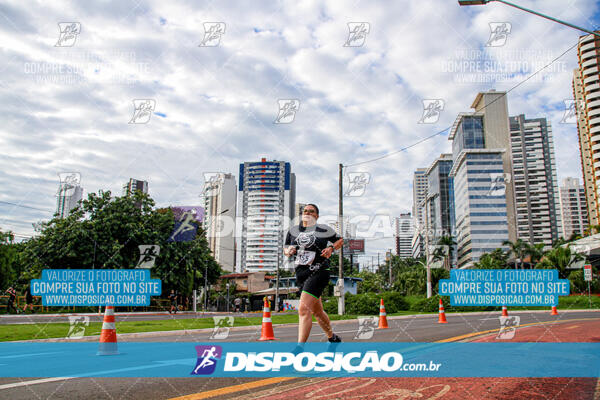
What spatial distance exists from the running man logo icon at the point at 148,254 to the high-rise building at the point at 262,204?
15011 centimetres

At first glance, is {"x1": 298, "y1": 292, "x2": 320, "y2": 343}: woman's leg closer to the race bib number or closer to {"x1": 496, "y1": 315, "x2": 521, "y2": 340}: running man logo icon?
the race bib number

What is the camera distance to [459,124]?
6791 inches

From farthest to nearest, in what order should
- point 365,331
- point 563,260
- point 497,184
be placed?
point 497,184 < point 563,260 < point 365,331

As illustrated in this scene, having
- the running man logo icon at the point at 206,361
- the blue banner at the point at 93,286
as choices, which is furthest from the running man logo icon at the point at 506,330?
the blue banner at the point at 93,286

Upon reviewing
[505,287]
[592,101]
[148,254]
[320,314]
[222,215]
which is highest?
[592,101]

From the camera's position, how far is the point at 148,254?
3322 centimetres

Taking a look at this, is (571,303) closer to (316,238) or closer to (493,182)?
(316,238)

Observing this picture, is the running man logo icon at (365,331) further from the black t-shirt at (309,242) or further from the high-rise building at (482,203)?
the high-rise building at (482,203)

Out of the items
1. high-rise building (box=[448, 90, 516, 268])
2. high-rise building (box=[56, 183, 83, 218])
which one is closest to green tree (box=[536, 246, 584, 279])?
high-rise building (box=[56, 183, 83, 218])

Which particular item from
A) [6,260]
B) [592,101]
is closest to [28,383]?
[6,260]

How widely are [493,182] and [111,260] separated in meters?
130

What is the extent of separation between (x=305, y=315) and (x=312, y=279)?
389 millimetres

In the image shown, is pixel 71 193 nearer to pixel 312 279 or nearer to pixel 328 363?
pixel 312 279

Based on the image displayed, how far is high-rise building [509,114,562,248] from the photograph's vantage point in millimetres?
178625
